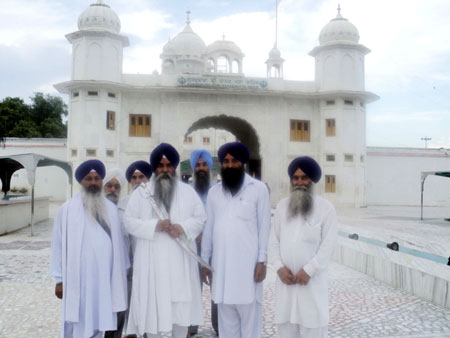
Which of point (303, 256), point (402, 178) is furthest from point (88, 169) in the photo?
point (402, 178)

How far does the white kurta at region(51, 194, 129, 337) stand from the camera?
2.92 metres

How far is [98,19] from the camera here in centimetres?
1992

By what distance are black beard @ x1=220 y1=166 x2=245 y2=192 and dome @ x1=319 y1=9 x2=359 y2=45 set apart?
1999cm

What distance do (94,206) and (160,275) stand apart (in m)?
0.70

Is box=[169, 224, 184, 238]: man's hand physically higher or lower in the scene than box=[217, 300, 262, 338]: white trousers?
higher

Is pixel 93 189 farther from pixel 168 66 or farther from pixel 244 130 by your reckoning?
pixel 168 66

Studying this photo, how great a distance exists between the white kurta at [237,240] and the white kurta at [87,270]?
677mm

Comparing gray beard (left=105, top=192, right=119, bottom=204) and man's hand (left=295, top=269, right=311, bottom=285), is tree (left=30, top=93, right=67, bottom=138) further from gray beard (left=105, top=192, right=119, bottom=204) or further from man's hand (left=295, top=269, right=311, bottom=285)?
man's hand (left=295, top=269, right=311, bottom=285)

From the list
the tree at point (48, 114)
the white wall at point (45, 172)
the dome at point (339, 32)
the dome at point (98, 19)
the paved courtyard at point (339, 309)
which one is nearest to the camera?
the paved courtyard at point (339, 309)

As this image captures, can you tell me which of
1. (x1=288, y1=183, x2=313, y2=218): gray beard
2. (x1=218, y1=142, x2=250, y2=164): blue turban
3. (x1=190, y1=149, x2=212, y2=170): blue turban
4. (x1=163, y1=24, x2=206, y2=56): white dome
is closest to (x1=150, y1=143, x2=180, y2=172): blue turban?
(x1=218, y1=142, x2=250, y2=164): blue turban

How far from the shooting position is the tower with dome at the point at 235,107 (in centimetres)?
1967

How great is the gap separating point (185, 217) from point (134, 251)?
0.46 m

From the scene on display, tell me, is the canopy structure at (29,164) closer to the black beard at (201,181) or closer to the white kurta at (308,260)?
the black beard at (201,181)

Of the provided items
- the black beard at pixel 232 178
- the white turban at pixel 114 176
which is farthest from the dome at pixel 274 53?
the black beard at pixel 232 178
